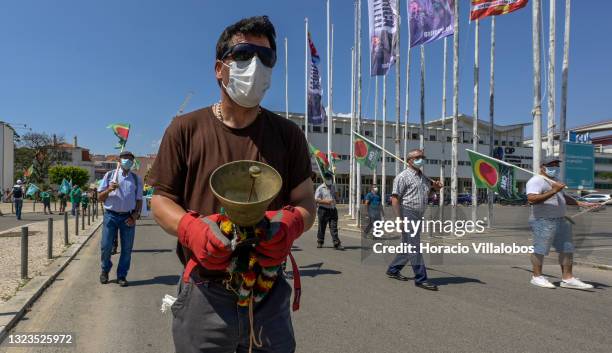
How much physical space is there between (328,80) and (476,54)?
422 inches

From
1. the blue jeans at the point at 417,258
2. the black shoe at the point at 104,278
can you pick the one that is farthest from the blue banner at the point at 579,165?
the black shoe at the point at 104,278

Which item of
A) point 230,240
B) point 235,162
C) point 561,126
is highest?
point 561,126

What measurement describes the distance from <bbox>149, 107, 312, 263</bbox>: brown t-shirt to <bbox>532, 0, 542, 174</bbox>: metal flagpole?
442 inches

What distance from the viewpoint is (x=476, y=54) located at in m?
18.1

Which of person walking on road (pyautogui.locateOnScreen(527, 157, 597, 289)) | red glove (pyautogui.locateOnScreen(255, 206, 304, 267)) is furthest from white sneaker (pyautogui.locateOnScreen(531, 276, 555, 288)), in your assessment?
red glove (pyautogui.locateOnScreen(255, 206, 304, 267))

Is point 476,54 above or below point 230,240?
above

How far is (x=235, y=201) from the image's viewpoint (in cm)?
170

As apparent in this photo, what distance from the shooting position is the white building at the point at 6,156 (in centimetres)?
6116

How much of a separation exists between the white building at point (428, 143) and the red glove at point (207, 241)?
48.8 meters

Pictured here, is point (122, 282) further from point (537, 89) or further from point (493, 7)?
point (493, 7)

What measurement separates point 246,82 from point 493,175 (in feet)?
28.6

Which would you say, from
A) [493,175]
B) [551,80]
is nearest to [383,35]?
[551,80]

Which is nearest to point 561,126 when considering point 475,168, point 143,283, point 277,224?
point 475,168

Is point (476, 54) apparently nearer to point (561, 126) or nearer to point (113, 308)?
point (561, 126)
